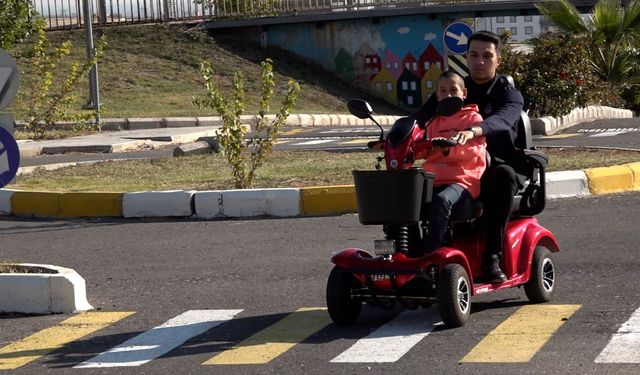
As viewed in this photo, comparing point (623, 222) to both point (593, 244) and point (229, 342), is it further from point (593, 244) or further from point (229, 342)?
point (229, 342)

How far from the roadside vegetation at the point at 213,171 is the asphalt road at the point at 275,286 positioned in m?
1.23

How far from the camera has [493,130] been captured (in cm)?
736

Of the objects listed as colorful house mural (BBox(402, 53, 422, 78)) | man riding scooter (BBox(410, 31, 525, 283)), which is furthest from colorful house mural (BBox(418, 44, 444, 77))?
man riding scooter (BBox(410, 31, 525, 283))

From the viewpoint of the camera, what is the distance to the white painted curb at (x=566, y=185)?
1249cm

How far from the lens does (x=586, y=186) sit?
12.6 metres

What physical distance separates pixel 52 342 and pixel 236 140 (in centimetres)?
594

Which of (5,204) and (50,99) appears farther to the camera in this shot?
(50,99)

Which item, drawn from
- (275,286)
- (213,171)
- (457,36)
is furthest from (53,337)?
(457,36)

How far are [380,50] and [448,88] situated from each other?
87.5 feet

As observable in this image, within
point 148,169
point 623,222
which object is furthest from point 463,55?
point 623,222

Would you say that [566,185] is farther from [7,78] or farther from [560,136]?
[560,136]

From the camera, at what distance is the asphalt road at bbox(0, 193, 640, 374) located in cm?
654

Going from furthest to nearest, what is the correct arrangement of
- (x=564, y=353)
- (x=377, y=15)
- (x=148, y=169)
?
(x=377, y=15)
(x=148, y=169)
(x=564, y=353)

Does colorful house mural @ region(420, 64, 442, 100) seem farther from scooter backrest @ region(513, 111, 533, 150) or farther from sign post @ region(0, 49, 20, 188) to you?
scooter backrest @ region(513, 111, 533, 150)
